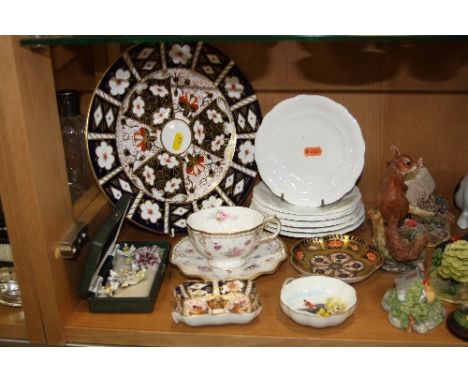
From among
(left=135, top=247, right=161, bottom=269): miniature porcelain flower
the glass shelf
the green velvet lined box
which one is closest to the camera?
the glass shelf

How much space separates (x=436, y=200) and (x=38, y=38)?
0.79 meters

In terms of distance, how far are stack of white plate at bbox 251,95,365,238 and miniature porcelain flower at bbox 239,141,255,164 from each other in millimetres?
30

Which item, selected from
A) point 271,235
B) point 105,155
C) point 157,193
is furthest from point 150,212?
point 271,235

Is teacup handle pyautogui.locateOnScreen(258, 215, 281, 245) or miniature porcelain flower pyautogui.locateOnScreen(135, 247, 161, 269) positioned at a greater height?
teacup handle pyautogui.locateOnScreen(258, 215, 281, 245)

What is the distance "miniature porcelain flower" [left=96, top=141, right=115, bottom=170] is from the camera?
3.50ft

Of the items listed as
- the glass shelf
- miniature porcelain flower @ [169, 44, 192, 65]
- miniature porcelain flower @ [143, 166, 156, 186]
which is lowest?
miniature porcelain flower @ [143, 166, 156, 186]

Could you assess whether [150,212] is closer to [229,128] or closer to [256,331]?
[229,128]

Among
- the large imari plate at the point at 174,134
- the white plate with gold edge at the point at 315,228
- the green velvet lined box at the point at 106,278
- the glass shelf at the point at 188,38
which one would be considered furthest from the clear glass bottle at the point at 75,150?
the white plate with gold edge at the point at 315,228

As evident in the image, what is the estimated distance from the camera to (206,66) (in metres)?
1.09

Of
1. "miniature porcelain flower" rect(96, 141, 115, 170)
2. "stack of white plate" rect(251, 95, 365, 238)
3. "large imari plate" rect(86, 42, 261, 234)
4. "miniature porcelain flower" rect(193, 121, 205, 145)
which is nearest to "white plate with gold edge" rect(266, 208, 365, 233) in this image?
"stack of white plate" rect(251, 95, 365, 238)

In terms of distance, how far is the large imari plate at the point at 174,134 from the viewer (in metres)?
1.07

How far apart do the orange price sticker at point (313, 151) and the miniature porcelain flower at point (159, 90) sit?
30cm

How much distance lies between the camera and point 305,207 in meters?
1.09

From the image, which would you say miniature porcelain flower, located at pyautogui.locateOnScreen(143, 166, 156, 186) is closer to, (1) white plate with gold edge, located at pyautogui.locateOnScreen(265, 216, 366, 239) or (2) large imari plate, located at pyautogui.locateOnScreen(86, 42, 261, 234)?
(2) large imari plate, located at pyautogui.locateOnScreen(86, 42, 261, 234)
